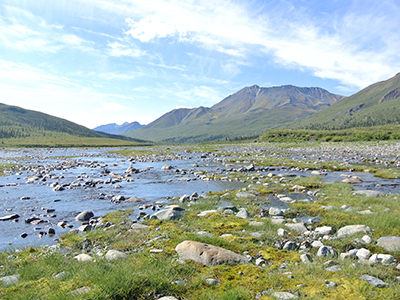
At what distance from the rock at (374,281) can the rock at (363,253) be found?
4.34ft

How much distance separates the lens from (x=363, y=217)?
9.92 meters

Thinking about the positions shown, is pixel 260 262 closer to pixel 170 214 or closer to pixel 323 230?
pixel 323 230

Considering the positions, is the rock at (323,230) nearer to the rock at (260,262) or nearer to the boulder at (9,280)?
the rock at (260,262)

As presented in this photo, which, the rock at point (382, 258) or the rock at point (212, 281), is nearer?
the rock at point (212, 281)

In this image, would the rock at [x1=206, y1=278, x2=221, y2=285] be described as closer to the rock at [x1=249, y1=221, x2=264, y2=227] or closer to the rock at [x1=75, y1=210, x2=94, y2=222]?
the rock at [x1=249, y1=221, x2=264, y2=227]

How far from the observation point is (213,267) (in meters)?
6.00

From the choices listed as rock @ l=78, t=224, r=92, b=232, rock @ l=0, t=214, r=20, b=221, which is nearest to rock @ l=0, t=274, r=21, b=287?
rock @ l=78, t=224, r=92, b=232

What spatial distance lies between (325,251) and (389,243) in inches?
78.3

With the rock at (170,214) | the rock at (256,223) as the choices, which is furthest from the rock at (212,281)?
the rock at (170,214)

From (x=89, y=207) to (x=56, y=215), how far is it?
2.00m

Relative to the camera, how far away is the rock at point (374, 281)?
16.2ft

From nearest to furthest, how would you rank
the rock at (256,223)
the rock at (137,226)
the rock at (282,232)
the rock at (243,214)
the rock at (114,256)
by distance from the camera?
the rock at (114,256) → the rock at (282,232) → the rock at (256,223) → the rock at (137,226) → the rock at (243,214)

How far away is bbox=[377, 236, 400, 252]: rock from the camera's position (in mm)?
6859

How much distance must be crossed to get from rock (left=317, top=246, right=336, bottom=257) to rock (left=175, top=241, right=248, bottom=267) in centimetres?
219
